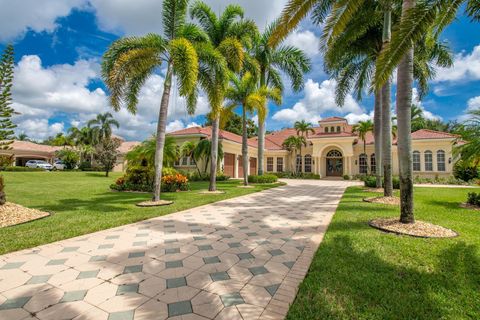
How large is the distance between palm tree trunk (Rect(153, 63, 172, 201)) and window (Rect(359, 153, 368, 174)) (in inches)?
1090

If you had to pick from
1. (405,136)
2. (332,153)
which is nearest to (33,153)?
(332,153)

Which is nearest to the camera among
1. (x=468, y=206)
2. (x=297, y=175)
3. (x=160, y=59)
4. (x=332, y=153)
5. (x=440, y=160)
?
(x=468, y=206)

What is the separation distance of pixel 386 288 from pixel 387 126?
1103 cm

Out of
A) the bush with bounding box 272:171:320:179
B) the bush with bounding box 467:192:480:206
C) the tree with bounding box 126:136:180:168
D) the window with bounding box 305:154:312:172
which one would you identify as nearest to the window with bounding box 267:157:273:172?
the bush with bounding box 272:171:320:179

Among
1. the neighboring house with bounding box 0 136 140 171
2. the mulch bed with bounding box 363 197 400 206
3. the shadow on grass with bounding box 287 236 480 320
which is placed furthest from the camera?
the neighboring house with bounding box 0 136 140 171

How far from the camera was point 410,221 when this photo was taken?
6.12m

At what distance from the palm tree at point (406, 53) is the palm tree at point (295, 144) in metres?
24.2

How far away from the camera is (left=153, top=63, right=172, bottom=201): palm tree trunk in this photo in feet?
31.8

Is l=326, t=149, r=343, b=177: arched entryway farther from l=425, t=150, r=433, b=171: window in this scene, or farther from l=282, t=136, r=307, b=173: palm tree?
l=425, t=150, r=433, b=171: window

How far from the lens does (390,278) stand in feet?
11.4

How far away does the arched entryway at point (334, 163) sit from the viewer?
3192 cm

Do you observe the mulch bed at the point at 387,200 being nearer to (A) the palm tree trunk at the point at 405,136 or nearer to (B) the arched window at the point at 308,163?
(A) the palm tree trunk at the point at 405,136

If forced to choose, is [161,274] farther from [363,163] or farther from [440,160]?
[440,160]

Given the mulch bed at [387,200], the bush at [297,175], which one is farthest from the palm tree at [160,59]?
the bush at [297,175]
